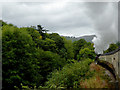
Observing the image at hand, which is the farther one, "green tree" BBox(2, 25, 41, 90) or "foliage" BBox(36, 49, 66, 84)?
"foliage" BBox(36, 49, 66, 84)

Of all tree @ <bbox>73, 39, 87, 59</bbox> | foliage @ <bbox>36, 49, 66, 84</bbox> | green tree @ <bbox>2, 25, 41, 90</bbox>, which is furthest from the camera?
tree @ <bbox>73, 39, 87, 59</bbox>

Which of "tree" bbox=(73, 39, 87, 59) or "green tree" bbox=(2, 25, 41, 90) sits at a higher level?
"tree" bbox=(73, 39, 87, 59)

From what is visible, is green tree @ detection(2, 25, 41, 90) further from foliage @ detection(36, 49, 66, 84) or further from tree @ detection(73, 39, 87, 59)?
tree @ detection(73, 39, 87, 59)

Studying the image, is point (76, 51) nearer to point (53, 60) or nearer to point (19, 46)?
point (53, 60)

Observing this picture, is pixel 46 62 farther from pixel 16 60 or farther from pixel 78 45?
pixel 78 45

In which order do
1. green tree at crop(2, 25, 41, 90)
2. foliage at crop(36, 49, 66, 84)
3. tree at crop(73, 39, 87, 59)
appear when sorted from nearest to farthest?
green tree at crop(2, 25, 41, 90)
foliage at crop(36, 49, 66, 84)
tree at crop(73, 39, 87, 59)

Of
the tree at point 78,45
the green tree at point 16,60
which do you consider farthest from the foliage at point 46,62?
the tree at point 78,45

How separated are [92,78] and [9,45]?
18821mm

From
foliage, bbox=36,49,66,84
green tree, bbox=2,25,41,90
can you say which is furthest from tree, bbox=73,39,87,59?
green tree, bbox=2,25,41,90

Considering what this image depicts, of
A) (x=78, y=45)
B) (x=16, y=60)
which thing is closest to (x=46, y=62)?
(x=16, y=60)

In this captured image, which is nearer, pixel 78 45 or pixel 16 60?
pixel 16 60

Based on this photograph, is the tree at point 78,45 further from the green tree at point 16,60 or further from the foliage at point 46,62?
the green tree at point 16,60

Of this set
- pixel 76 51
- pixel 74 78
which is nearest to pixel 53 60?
pixel 74 78

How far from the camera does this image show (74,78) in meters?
7.84
